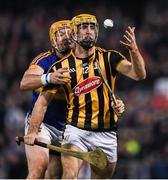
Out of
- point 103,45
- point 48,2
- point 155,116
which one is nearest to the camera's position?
point 155,116

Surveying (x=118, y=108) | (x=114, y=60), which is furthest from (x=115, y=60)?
(x=118, y=108)

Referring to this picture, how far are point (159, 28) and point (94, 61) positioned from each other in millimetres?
9393

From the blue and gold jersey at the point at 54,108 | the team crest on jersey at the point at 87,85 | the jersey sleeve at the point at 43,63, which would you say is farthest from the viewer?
the blue and gold jersey at the point at 54,108

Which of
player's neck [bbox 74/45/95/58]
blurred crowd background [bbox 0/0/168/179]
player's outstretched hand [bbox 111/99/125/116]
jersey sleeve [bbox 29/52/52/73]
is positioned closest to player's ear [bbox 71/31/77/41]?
player's neck [bbox 74/45/95/58]

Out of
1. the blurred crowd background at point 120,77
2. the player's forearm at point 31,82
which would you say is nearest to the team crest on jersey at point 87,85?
the player's forearm at point 31,82

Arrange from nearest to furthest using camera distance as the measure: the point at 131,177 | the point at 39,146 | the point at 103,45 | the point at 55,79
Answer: the point at 55,79 → the point at 39,146 → the point at 131,177 → the point at 103,45

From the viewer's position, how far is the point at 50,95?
9812mm

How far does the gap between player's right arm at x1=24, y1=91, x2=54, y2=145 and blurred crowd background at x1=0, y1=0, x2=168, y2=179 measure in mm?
4847

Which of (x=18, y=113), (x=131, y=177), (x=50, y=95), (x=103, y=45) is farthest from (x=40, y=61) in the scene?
(x=103, y=45)

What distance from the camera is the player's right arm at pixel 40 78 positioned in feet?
31.4

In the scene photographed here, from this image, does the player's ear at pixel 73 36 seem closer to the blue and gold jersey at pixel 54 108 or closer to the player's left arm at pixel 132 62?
the blue and gold jersey at pixel 54 108

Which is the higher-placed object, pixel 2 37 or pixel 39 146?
pixel 2 37

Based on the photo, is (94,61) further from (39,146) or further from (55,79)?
(39,146)

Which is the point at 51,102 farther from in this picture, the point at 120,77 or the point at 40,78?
the point at 120,77
